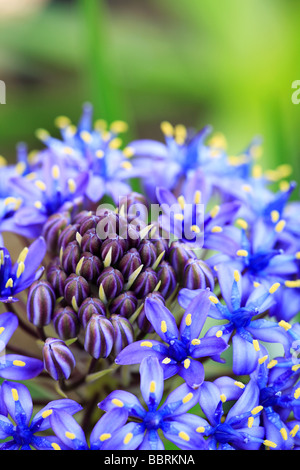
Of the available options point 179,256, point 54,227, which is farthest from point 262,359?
point 54,227

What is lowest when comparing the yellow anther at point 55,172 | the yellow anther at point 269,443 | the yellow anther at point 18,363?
the yellow anther at point 269,443

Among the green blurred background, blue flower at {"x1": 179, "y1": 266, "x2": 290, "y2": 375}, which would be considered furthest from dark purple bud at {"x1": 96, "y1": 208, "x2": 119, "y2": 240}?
the green blurred background

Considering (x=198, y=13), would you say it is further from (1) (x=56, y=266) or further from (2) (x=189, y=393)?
(2) (x=189, y=393)

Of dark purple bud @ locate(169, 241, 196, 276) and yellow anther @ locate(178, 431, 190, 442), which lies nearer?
yellow anther @ locate(178, 431, 190, 442)

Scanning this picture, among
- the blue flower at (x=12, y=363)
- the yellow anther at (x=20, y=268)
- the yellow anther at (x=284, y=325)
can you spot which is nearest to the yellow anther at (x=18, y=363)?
the blue flower at (x=12, y=363)

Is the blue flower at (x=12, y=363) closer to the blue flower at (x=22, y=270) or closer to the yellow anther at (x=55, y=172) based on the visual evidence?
the blue flower at (x=22, y=270)

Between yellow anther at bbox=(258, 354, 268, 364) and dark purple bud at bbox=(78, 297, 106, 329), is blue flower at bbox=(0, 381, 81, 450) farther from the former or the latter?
yellow anther at bbox=(258, 354, 268, 364)

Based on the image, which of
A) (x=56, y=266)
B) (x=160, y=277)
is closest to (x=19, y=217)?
(x=56, y=266)

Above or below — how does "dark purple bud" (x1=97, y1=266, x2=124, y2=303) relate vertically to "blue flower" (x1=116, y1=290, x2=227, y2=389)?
above
